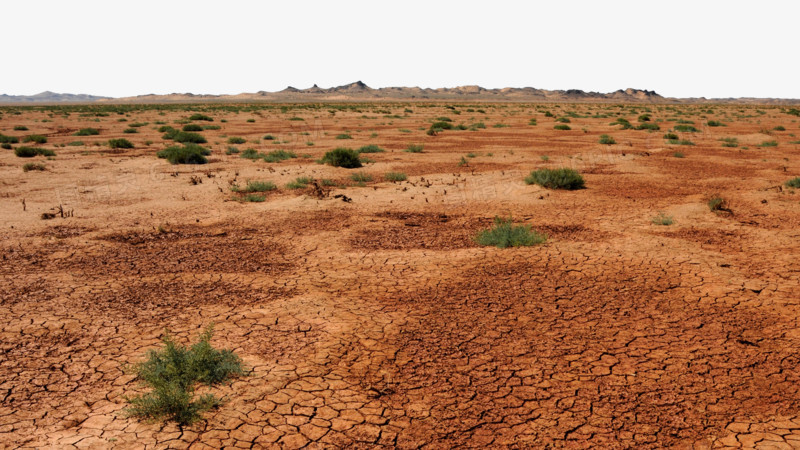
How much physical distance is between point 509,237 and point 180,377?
5679 millimetres

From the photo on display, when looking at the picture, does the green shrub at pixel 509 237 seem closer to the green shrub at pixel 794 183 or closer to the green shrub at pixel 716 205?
the green shrub at pixel 716 205

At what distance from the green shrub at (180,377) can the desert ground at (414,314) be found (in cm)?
12

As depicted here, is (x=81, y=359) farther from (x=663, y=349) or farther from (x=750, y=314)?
(x=750, y=314)

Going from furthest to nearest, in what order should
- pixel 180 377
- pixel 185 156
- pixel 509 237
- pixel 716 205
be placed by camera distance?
pixel 185 156 < pixel 716 205 < pixel 509 237 < pixel 180 377

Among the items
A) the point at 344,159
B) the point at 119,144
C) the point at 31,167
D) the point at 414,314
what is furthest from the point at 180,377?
the point at 119,144

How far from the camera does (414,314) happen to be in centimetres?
612

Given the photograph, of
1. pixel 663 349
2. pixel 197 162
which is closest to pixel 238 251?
pixel 663 349

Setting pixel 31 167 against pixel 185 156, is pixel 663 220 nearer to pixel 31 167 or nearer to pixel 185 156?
pixel 185 156

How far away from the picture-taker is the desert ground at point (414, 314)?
4051mm

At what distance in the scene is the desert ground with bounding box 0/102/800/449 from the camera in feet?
13.3

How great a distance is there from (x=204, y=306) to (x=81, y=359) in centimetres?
153

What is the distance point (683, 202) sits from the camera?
11.7 m

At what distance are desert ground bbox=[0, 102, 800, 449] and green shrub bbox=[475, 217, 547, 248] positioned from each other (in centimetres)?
16

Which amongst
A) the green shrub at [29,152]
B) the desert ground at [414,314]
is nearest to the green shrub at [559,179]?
the desert ground at [414,314]
